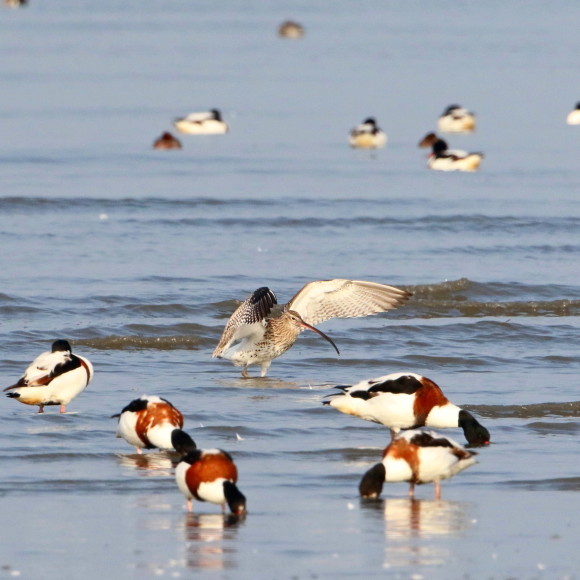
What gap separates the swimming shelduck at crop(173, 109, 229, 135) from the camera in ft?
94.3

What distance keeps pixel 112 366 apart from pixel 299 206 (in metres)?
8.98

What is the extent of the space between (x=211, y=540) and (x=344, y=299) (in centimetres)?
546

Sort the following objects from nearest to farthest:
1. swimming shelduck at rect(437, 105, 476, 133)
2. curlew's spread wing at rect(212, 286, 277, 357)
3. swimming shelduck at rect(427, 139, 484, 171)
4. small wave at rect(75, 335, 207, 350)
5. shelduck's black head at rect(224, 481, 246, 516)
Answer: shelduck's black head at rect(224, 481, 246, 516) < curlew's spread wing at rect(212, 286, 277, 357) < small wave at rect(75, 335, 207, 350) < swimming shelduck at rect(427, 139, 484, 171) < swimming shelduck at rect(437, 105, 476, 133)

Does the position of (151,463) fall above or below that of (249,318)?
below

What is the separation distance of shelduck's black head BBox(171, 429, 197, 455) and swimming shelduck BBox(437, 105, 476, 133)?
21.8 m

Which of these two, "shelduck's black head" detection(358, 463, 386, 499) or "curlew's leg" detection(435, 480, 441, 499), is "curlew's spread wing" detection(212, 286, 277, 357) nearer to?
"curlew's leg" detection(435, 480, 441, 499)

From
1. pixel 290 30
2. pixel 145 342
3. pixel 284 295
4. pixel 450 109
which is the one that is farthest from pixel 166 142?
pixel 290 30

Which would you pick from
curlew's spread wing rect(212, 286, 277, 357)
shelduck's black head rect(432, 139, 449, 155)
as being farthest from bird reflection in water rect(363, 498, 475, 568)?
shelduck's black head rect(432, 139, 449, 155)

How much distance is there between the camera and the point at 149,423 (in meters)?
8.59

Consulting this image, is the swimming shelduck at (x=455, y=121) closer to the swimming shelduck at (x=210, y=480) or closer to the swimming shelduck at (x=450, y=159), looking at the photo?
the swimming shelduck at (x=450, y=159)

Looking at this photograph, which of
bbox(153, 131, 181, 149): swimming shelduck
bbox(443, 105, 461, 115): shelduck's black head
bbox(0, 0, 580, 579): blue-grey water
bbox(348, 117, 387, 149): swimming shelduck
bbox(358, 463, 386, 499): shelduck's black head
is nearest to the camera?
bbox(0, 0, 580, 579): blue-grey water

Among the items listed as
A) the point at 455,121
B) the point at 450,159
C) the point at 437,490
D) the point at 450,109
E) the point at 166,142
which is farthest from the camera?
the point at 450,109

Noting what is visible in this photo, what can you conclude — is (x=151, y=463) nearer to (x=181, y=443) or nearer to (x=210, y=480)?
(x=181, y=443)

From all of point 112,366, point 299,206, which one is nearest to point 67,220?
point 299,206
